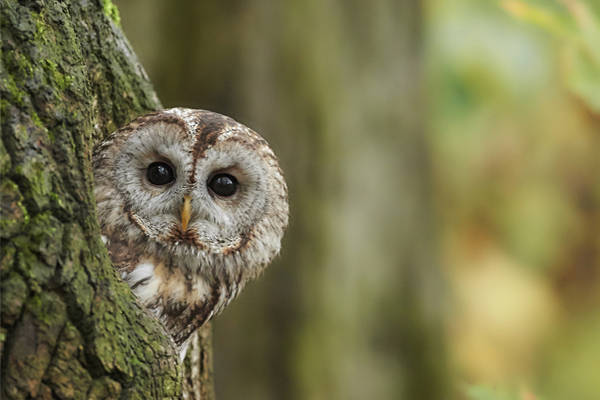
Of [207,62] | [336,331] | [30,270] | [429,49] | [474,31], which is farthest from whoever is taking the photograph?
[474,31]

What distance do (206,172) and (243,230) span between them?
0.23m

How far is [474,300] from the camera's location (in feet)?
25.7

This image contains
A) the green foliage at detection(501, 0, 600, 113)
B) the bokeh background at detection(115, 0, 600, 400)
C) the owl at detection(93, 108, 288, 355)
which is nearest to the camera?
the green foliage at detection(501, 0, 600, 113)

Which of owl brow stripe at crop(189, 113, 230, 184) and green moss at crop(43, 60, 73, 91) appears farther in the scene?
owl brow stripe at crop(189, 113, 230, 184)

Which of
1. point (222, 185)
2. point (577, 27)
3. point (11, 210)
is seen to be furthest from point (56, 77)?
point (577, 27)

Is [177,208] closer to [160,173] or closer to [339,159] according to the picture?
[160,173]

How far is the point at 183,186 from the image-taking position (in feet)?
7.67

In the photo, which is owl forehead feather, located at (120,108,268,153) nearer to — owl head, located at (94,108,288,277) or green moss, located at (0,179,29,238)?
owl head, located at (94,108,288,277)

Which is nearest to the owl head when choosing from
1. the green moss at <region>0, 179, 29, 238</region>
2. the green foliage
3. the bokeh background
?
the green moss at <region>0, 179, 29, 238</region>

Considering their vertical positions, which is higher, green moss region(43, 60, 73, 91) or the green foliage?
the green foliage

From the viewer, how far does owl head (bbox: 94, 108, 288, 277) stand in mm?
2248

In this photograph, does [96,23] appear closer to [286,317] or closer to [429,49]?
[286,317]

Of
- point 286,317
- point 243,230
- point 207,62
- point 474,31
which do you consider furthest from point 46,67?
point 474,31

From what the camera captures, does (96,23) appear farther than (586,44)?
Yes
